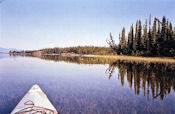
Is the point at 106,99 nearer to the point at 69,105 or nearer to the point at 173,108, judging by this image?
the point at 69,105

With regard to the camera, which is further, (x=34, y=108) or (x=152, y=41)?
(x=152, y=41)

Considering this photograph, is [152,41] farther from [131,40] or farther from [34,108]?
[34,108]

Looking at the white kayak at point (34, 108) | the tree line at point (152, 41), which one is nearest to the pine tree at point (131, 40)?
the tree line at point (152, 41)

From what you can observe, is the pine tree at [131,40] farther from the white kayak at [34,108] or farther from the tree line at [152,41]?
the white kayak at [34,108]

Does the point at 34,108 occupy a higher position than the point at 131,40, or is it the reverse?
the point at 131,40

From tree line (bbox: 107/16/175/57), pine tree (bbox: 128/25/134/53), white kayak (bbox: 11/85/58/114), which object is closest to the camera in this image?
white kayak (bbox: 11/85/58/114)

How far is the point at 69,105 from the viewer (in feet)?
29.2

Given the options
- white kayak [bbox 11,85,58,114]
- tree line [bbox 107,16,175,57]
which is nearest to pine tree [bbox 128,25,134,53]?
tree line [bbox 107,16,175,57]

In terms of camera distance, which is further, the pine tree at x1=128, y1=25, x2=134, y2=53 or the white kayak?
the pine tree at x1=128, y1=25, x2=134, y2=53

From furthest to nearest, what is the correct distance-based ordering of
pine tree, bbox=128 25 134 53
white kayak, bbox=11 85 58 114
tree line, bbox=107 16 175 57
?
pine tree, bbox=128 25 134 53
tree line, bbox=107 16 175 57
white kayak, bbox=11 85 58 114

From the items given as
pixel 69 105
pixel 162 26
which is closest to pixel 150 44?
pixel 162 26

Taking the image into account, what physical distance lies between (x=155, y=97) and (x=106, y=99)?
351 centimetres

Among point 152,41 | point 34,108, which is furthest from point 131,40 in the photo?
point 34,108

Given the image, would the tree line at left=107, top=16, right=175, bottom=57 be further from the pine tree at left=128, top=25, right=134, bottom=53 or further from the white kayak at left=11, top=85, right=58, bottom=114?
the white kayak at left=11, top=85, right=58, bottom=114
